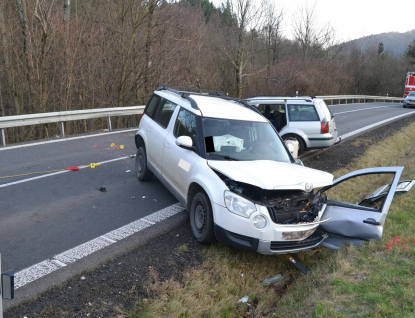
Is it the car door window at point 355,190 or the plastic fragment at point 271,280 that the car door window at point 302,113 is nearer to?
the car door window at point 355,190

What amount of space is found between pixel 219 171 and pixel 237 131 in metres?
1.26

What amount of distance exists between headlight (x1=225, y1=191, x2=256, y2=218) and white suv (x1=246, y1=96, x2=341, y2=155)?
21.2 ft

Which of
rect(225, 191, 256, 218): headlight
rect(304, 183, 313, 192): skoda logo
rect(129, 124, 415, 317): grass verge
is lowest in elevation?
rect(129, 124, 415, 317): grass verge

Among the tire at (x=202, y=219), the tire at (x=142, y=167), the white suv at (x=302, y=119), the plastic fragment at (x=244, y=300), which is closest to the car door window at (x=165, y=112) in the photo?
the tire at (x=142, y=167)

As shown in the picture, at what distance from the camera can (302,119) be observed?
1078cm

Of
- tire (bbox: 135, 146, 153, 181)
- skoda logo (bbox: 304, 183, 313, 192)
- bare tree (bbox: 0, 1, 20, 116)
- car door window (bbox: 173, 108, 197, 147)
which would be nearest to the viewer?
skoda logo (bbox: 304, 183, 313, 192)

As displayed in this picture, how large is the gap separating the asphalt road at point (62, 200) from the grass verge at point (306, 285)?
5.61ft

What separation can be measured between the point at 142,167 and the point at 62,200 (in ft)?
5.52

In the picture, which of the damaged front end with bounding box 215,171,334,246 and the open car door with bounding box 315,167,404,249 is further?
the open car door with bounding box 315,167,404,249

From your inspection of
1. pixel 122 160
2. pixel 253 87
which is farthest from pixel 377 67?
pixel 122 160

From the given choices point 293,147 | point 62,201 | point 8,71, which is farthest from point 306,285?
point 8,71

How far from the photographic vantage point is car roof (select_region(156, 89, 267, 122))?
5.98 meters

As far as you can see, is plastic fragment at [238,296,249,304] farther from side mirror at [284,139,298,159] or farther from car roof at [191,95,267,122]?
car roof at [191,95,267,122]

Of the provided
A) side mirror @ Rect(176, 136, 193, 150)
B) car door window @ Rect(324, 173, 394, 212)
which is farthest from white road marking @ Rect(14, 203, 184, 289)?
car door window @ Rect(324, 173, 394, 212)
